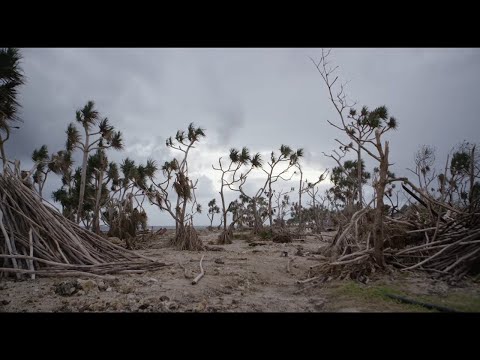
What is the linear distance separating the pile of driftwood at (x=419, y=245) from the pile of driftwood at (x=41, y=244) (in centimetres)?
410

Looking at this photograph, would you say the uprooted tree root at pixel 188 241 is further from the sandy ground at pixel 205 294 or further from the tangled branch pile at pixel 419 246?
the tangled branch pile at pixel 419 246

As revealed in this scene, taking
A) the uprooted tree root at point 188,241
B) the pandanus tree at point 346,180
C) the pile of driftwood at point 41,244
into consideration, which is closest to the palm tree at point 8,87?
the pile of driftwood at point 41,244

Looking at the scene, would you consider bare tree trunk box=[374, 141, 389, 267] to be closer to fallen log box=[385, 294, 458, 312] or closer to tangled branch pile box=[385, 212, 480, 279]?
tangled branch pile box=[385, 212, 480, 279]

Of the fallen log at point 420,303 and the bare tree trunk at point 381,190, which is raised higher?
the bare tree trunk at point 381,190

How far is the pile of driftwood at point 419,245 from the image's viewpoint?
5352 mm

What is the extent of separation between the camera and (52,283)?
16.4 ft

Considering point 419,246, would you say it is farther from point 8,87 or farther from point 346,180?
point 346,180

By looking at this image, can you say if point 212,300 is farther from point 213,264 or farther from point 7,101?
point 7,101

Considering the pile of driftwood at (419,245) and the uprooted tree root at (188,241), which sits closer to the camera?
the pile of driftwood at (419,245)

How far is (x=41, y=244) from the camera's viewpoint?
19.3ft

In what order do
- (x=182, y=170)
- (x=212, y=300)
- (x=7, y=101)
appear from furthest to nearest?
(x=182, y=170)
(x=7, y=101)
(x=212, y=300)
